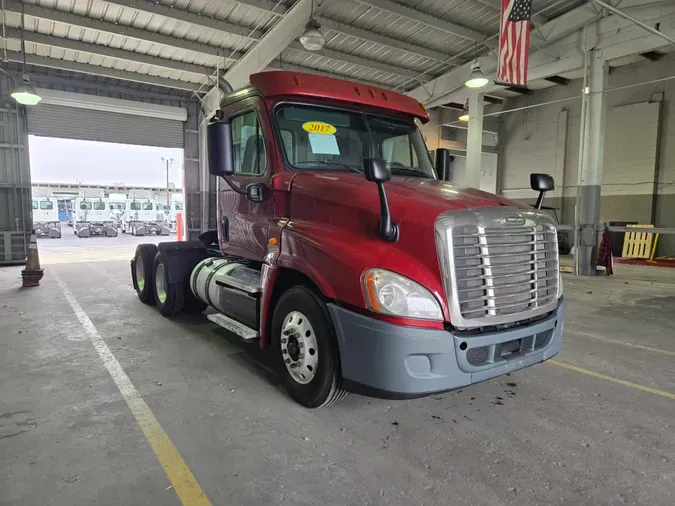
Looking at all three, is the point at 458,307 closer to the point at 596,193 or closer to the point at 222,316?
the point at 222,316

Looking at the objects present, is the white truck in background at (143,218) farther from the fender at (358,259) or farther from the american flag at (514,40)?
the fender at (358,259)

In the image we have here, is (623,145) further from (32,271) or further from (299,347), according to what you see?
(32,271)

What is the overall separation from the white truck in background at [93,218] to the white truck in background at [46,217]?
1235 millimetres

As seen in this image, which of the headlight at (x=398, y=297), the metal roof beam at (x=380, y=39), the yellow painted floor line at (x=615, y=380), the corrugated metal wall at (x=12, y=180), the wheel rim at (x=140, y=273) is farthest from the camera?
the corrugated metal wall at (x=12, y=180)

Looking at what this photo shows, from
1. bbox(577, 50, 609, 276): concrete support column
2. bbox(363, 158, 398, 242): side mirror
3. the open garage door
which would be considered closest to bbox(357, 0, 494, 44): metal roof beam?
bbox(577, 50, 609, 276): concrete support column

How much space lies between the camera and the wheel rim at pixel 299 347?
3066 millimetres

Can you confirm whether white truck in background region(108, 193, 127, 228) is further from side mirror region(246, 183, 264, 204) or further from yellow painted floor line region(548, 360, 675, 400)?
yellow painted floor line region(548, 360, 675, 400)

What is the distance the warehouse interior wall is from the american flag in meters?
6.17

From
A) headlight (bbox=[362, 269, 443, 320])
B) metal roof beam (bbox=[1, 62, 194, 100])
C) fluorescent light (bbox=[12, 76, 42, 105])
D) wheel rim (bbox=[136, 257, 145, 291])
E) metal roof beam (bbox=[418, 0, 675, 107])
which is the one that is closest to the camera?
headlight (bbox=[362, 269, 443, 320])

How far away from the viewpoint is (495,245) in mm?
2734

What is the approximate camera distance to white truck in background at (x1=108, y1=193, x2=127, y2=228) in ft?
102

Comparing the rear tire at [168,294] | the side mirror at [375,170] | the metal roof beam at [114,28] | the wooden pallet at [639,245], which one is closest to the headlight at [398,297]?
the side mirror at [375,170]

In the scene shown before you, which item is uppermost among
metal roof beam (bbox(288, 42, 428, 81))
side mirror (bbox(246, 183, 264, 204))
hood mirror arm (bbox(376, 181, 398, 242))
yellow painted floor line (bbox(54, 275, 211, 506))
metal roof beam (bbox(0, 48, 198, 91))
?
metal roof beam (bbox(288, 42, 428, 81))

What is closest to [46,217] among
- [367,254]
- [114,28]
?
[114,28]
